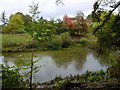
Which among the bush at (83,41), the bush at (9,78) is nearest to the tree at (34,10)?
the bush at (9,78)

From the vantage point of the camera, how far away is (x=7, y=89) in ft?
5.74

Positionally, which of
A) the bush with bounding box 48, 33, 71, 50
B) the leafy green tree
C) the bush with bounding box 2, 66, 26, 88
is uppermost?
the leafy green tree

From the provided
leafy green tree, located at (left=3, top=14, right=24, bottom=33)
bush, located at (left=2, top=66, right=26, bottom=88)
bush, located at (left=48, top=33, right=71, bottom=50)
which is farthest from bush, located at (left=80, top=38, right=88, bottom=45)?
bush, located at (left=2, top=66, right=26, bottom=88)

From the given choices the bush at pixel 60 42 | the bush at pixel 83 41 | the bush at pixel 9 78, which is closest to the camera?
the bush at pixel 9 78

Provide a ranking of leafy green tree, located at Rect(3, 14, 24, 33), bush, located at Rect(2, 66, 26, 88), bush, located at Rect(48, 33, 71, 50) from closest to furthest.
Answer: bush, located at Rect(2, 66, 26, 88)
leafy green tree, located at Rect(3, 14, 24, 33)
bush, located at Rect(48, 33, 71, 50)

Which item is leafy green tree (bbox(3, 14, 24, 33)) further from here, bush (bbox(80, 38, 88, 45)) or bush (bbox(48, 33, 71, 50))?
bush (bbox(80, 38, 88, 45))

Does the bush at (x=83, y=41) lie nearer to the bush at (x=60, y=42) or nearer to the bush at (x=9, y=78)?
the bush at (x=60, y=42)

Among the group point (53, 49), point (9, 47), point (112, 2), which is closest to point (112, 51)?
point (112, 2)

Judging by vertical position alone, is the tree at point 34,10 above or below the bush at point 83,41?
above

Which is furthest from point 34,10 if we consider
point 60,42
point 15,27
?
point 60,42

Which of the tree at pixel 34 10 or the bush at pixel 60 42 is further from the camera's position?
the bush at pixel 60 42

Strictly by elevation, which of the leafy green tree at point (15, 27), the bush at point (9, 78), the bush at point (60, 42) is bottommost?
the bush at point (9, 78)

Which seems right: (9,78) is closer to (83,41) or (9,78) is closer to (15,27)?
(15,27)

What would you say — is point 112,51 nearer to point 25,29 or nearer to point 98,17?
point 98,17
